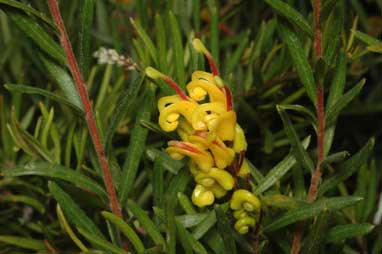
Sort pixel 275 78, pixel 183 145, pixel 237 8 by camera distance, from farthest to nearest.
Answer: pixel 237 8
pixel 275 78
pixel 183 145

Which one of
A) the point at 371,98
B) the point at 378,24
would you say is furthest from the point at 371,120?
the point at 378,24

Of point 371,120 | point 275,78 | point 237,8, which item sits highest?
point 237,8

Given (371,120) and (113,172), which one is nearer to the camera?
(113,172)

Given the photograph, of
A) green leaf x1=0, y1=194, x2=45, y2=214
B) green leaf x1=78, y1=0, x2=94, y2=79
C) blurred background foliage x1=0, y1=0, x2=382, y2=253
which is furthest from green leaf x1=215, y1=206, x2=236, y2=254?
green leaf x1=0, y1=194, x2=45, y2=214

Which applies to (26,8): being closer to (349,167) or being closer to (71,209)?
(71,209)

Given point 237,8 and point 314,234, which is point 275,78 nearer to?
point 237,8

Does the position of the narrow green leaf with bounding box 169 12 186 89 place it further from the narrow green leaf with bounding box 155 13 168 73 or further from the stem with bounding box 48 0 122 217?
the stem with bounding box 48 0 122 217
